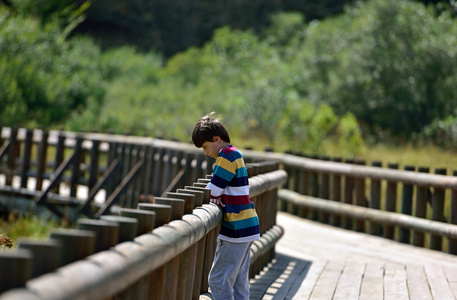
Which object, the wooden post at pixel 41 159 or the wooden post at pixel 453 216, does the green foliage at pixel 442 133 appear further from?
the wooden post at pixel 41 159

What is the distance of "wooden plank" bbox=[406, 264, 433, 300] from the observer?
529cm

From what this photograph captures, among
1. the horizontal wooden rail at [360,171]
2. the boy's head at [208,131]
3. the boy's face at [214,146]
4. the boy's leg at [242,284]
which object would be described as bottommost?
the boy's leg at [242,284]

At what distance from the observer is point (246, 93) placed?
2123 cm

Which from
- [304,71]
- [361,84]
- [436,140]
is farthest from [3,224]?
[304,71]

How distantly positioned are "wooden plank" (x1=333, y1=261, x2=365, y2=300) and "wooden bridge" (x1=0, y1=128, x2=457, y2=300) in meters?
0.01

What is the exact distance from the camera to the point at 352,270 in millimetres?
6195

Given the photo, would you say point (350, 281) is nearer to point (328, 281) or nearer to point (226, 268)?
point (328, 281)

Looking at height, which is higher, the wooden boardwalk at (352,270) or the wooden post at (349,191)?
the wooden post at (349,191)

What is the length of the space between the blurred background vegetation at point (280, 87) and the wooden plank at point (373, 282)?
293 inches

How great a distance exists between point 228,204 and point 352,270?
96.5 inches

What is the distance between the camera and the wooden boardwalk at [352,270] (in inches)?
210

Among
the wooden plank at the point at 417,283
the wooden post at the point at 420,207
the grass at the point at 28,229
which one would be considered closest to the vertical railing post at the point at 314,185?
the wooden post at the point at 420,207

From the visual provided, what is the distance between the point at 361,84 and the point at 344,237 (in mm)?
12222

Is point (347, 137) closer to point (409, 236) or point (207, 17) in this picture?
point (409, 236)
